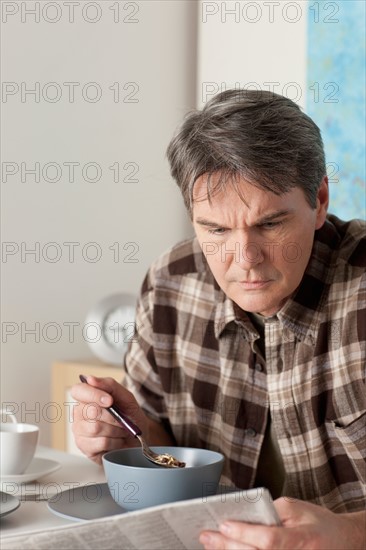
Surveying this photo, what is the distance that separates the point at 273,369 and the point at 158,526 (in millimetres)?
644

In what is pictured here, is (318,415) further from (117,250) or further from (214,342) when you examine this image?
(117,250)

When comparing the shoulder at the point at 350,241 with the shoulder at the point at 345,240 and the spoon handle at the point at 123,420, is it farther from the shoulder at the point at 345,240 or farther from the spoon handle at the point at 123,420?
the spoon handle at the point at 123,420

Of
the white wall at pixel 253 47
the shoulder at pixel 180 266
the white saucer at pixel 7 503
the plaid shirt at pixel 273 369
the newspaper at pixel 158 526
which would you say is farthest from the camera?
the white wall at pixel 253 47

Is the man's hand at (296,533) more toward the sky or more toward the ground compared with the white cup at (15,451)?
more toward the sky

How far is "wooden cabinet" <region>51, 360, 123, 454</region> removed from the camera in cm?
267

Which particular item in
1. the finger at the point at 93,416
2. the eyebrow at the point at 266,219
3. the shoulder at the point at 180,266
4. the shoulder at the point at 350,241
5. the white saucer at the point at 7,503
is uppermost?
the eyebrow at the point at 266,219

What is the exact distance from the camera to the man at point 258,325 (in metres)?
1.41

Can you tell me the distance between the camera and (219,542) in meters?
0.97

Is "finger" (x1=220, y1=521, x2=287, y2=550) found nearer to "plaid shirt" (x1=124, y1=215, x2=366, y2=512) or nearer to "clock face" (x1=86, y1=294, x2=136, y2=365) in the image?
"plaid shirt" (x1=124, y1=215, x2=366, y2=512)

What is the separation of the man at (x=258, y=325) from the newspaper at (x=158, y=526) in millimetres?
484

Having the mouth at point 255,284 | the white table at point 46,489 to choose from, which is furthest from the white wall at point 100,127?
the mouth at point 255,284

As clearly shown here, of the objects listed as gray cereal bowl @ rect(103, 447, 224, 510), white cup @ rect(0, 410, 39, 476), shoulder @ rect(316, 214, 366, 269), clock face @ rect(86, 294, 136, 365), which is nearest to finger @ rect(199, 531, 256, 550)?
gray cereal bowl @ rect(103, 447, 224, 510)

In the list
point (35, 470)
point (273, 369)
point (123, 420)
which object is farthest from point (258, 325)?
point (35, 470)

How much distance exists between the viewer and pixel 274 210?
1396mm
